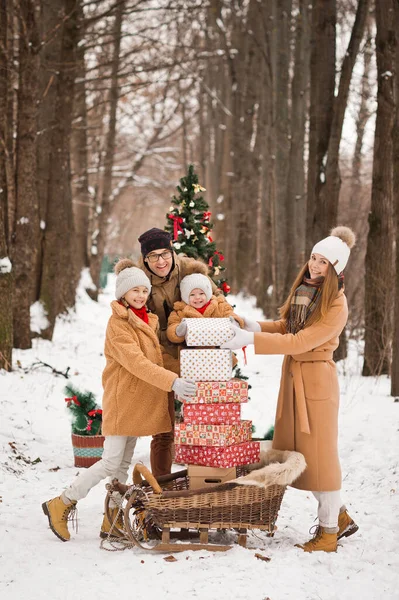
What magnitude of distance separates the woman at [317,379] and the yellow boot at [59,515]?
5.05 feet

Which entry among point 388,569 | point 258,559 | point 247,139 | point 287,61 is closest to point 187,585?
point 258,559

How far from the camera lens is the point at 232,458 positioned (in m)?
4.85

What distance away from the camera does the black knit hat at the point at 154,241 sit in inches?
216

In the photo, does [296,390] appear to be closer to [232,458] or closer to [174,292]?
[232,458]

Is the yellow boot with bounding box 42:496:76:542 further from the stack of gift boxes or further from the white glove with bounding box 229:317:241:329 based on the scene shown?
the white glove with bounding box 229:317:241:329

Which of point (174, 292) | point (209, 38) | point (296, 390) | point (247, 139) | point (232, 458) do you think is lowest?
point (232, 458)

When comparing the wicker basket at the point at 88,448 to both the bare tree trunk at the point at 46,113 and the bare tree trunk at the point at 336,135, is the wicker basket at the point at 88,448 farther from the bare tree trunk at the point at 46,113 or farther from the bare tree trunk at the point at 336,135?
the bare tree trunk at the point at 46,113

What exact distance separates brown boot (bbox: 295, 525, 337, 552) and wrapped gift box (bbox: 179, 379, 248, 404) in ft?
3.53

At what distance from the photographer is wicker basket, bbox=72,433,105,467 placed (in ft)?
22.3

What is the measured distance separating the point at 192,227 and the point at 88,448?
241 centimetres

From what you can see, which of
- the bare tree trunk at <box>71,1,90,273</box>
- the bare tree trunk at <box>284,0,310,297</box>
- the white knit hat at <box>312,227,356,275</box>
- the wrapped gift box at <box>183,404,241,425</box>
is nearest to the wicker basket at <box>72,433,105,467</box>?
the wrapped gift box at <box>183,404,241,425</box>

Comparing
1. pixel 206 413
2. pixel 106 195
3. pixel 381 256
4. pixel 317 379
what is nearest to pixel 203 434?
pixel 206 413

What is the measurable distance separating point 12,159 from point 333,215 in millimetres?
5119

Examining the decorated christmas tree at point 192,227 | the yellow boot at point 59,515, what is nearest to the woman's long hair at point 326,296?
the yellow boot at point 59,515
